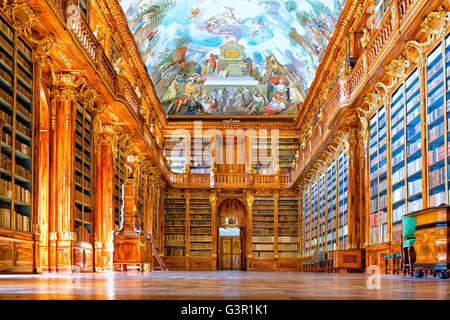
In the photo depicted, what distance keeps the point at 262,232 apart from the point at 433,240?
18.5 meters

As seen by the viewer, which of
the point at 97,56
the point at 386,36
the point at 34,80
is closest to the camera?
the point at 34,80

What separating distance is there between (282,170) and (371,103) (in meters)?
13.9

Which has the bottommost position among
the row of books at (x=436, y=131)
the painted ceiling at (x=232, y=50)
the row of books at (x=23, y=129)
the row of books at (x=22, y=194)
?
the row of books at (x=22, y=194)

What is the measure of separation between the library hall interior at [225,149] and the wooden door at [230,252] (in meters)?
0.07

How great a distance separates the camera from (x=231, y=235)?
27562 millimetres

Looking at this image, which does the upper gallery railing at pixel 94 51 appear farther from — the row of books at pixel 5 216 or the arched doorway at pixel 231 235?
the arched doorway at pixel 231 235

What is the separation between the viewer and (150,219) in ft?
72.5

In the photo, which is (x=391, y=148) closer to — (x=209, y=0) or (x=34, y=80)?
(x=34, y=80)

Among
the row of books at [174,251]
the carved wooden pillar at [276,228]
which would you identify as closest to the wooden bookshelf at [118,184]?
the row of books at [174,251]

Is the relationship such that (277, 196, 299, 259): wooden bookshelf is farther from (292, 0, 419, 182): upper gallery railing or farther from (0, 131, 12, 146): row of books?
(0, 131, 12, 146): row of books

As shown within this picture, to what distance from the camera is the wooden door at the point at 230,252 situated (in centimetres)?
2722

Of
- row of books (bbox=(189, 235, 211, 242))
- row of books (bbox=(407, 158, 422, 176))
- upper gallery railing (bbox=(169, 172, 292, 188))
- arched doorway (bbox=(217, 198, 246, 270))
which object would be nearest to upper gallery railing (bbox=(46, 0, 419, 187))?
row of books (bbox=(407, 158, 422, 176))

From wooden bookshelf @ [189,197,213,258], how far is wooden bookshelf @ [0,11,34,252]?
1716 centimetres

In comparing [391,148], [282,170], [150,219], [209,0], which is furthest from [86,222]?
[282,170]
